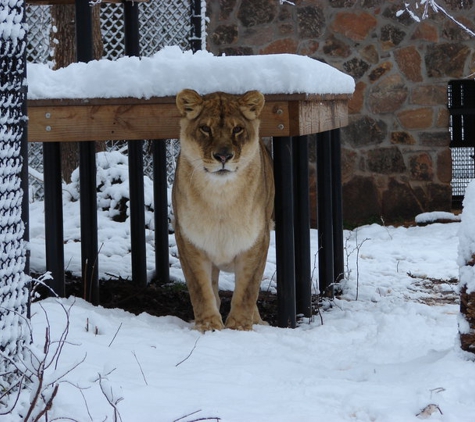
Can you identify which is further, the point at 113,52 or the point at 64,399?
the point at 113,52

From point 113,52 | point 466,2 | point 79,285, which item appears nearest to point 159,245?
point 79,285

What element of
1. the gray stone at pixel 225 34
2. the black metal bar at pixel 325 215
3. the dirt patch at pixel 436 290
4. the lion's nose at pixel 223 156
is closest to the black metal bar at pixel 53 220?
the lion's nose at pixel 223 156

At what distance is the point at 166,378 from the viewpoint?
3.75m

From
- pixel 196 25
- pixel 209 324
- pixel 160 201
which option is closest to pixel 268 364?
pixel 209 324

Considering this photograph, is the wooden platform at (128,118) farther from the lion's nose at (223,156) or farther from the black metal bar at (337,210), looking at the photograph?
the black metal bar at (337,210)

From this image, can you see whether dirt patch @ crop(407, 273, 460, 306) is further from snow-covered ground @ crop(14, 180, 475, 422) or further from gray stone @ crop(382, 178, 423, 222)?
gray stone @ crop(382, 178, 423, 222)

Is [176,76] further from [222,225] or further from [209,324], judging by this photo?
[209,324]

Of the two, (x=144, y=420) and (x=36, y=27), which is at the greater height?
(x=36, y=27)

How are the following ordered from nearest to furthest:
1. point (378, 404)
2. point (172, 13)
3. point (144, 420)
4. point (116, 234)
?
point (144, 420) → point (378, 404) → point (116, 234) → point (172, 13)

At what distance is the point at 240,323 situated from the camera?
5129 millimetres

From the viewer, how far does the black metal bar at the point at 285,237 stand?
205 inches

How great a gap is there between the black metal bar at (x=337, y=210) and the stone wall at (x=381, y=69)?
3365 millimetres

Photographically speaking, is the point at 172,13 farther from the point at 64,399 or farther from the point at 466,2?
the point at 64,399

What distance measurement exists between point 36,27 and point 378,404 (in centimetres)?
802
